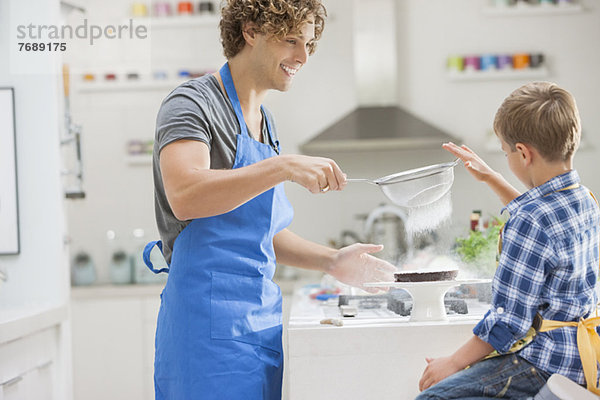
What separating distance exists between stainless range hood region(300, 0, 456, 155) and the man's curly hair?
2313mm

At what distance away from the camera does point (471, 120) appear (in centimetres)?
401

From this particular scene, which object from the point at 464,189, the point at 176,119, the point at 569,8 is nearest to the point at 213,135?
the point at 176,119

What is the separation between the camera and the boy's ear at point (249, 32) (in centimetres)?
134

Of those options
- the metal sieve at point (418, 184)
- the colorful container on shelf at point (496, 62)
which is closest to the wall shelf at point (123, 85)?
the colorful container on shelf at point (496, 62)

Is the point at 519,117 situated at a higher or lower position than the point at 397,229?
higher

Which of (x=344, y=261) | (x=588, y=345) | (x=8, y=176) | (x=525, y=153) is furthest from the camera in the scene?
(x=8, y=176)

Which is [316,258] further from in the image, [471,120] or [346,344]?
[471,120]

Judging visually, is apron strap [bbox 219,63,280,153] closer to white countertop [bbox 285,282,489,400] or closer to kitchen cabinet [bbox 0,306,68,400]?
white countertop [bbox 285,282,489,400]

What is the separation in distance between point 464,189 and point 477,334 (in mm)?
2917

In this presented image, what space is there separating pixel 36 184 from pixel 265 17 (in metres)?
1.29

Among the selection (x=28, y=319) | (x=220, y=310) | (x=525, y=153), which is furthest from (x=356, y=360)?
(x=28, y=319)

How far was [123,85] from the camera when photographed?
399 centimetres

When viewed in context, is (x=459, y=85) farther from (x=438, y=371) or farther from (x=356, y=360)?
(x=438, y=371)

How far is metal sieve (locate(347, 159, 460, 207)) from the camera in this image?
1.35 meters
